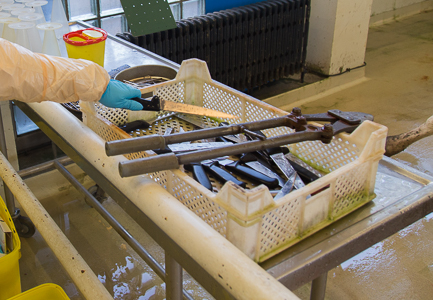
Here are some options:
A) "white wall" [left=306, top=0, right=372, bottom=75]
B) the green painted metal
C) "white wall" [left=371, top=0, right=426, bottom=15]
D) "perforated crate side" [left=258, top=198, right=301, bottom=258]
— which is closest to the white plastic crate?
"perforated crate side" [left=258, top=198, right=301, bottom=258]

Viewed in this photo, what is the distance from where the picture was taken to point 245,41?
3.48 metres

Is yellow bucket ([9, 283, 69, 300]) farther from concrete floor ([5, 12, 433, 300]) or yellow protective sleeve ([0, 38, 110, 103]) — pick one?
concrete floor ([5, 12, 433, 300])

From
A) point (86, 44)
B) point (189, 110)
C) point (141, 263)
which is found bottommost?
point (141, 263)

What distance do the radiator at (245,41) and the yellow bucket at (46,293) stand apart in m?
1.90

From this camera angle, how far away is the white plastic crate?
33.6 inches

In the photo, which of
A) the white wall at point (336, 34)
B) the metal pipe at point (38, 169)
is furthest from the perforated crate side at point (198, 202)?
the white wall at point (336, 34)

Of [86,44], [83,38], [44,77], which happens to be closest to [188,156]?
[44,77]

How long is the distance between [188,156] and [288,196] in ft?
0.81

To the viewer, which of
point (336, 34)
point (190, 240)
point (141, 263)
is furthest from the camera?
point (336, 34)

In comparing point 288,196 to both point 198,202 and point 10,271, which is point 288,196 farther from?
point 10,271

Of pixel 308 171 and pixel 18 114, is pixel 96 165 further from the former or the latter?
pixel 18 114

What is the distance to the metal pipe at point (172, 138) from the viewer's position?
3.17 ft

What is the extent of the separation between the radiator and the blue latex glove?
1609 millimetres

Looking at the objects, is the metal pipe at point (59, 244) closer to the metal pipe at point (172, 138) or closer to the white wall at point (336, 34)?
the metal pipe at point (172, 138)
